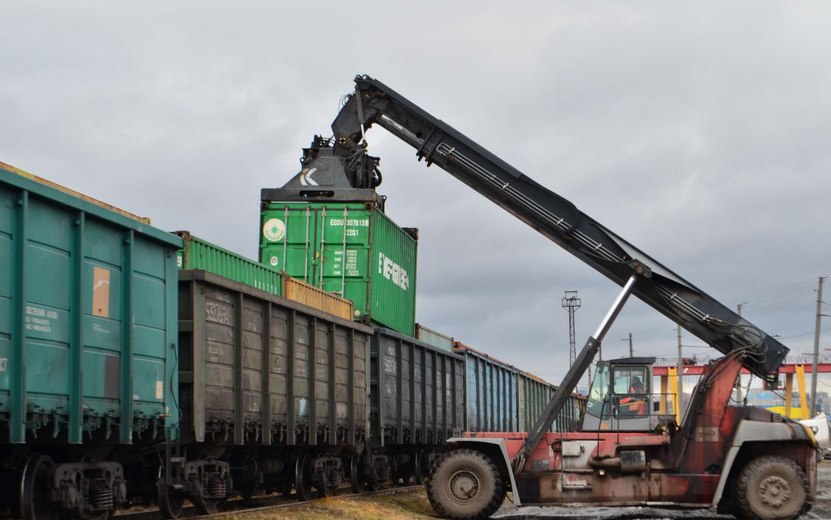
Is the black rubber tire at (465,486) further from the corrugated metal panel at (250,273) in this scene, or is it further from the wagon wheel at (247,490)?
the corrugated metal panel at (250,273)

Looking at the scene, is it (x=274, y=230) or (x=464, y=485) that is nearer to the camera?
(x=464, y=485)

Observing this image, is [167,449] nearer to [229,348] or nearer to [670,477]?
[229,348]

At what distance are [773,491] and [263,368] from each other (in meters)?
7.63

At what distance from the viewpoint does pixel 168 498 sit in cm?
1302

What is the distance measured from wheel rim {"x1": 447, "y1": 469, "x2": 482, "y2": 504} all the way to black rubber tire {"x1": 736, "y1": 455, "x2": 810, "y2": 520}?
3.93 metres

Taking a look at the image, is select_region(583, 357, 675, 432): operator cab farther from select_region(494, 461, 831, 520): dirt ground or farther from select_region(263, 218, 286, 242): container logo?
select_region(263, 218, 286, 242): container logo

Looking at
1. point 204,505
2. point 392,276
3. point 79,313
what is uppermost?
point 392,276

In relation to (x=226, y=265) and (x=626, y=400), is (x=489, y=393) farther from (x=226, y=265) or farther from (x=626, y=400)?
(x=226, y=265)

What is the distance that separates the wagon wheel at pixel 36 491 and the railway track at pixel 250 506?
254cm

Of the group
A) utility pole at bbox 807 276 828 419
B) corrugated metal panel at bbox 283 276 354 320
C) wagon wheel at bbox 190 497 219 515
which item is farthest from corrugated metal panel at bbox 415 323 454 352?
utility pole at bbox 807 276 828 419

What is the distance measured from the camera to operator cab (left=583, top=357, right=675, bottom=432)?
54.1 ft

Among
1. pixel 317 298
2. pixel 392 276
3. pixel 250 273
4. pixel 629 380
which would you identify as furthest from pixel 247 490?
pixel 392 276

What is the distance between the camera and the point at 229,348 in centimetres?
1389

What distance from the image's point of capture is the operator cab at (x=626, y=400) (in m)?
16.5
